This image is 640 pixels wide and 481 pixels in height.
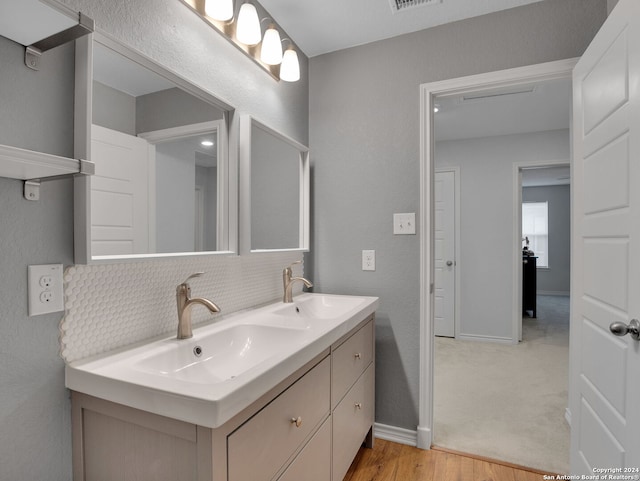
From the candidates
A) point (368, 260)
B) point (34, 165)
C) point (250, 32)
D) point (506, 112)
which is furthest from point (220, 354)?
point (506, 112)

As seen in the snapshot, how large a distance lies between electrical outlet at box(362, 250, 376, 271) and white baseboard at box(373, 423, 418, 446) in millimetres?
921

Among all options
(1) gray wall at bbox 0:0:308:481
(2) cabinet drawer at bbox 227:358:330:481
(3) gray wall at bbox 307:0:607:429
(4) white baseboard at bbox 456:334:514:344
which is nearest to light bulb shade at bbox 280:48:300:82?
(3) gray wall at bbox 307:0:607:429

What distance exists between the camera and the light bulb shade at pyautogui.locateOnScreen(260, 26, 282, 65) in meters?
1.70

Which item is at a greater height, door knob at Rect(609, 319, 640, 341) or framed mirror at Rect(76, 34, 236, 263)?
framed mirror at Rect(76, 34, 236, 263)

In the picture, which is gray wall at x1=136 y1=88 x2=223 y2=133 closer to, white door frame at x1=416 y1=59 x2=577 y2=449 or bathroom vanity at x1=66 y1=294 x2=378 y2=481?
bathroom vanity at x1=66 y1=294 x2=378 y2=481

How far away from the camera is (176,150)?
4.21ft

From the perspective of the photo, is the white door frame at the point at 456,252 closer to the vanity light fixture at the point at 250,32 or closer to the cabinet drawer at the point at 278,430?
the vanity light fixture at the point at 250,32

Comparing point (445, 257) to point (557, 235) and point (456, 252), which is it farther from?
point (557, 235)

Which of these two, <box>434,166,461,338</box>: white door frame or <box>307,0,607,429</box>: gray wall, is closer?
<box>307,0,607,429</box>: gray wall

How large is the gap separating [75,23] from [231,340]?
3.36 feet

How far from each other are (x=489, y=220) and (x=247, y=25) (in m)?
3.41

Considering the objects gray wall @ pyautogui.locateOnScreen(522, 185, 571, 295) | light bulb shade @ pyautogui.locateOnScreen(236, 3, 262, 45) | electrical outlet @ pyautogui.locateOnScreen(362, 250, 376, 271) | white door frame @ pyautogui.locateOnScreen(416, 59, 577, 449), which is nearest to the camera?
light bulb shade @ pyautogui.locateOnScreen(236, 3, 262, 45)

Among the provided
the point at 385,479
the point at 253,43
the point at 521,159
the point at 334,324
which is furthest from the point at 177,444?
the point at 521,159

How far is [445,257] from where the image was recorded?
4.18 m
